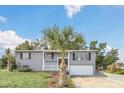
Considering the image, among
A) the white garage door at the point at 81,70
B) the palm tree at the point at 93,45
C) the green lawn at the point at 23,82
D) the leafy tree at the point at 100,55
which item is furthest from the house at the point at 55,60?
the green lawn at the point at 23,82

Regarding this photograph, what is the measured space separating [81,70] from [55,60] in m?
2.30

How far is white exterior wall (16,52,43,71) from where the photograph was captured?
22.8 metres

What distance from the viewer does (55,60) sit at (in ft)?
75.6

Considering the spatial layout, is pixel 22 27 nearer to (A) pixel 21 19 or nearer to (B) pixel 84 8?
(A) pixel 21 19

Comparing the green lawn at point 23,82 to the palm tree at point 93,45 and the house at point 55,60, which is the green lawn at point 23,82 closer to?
the house at point 55,60

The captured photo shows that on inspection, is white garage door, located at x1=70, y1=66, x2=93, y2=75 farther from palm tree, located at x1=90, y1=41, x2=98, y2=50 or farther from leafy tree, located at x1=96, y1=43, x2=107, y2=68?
palm tree, located at x1=90, y1=41, x2=98, y2=50

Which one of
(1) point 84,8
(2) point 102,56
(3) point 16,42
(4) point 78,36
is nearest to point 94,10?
(1) point 84,8

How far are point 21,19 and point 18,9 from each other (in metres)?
1.87

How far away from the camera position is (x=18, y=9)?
22.1 m

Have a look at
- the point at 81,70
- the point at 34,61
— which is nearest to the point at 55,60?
the point at 34,61

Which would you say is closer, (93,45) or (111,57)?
(93,45)

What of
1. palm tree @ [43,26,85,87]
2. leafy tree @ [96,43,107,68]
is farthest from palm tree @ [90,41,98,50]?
palm tree @ [43,26,85,87]

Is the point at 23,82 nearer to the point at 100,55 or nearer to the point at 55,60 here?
the point at 55,60

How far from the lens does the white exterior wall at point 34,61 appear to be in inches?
896
